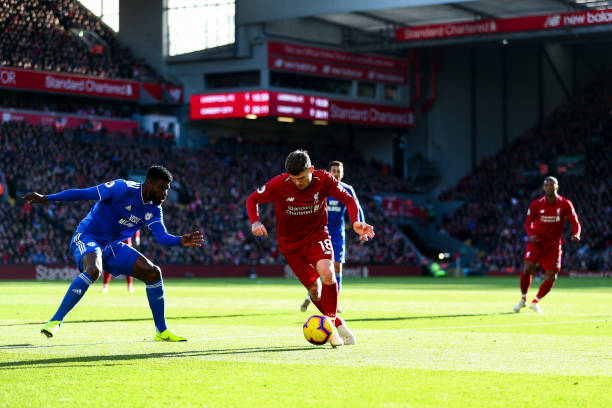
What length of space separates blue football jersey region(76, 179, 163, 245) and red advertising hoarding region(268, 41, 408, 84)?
158 ft

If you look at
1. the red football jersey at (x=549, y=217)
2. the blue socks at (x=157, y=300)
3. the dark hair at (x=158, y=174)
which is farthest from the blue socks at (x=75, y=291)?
the red football jersey at (x=549, y=217)

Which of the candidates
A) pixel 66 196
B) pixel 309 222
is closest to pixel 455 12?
pixel 309 222

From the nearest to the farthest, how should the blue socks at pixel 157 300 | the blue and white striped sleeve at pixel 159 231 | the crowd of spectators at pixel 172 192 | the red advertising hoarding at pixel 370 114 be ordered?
the blue and white striped sleeve at pixel 159 231 < the blue socks at pixel 157 300 < the crowd of spectators at pixel 172 192 < the red advertising hoarding at pixel 370 114

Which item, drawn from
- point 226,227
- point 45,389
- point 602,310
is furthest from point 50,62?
point 45,389

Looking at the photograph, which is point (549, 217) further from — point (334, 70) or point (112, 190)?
point (334, 70)

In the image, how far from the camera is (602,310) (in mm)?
20703

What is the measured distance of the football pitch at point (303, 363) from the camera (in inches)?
308

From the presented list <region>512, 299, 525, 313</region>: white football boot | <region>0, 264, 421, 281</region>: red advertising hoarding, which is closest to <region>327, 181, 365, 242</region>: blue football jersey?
<region>512, 299, 525, 313</region>: white football boot

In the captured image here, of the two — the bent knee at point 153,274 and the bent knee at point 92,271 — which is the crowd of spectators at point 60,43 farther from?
the bent knee at point 92,271

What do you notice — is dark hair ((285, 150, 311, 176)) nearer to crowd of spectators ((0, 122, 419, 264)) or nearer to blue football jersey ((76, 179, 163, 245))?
blue football jersey ((76, 179, 163, 245))

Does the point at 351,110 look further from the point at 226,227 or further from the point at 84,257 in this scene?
the point at 84,257

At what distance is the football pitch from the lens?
7.83 m

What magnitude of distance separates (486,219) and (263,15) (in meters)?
18.0

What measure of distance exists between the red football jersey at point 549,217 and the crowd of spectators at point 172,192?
29.2m
